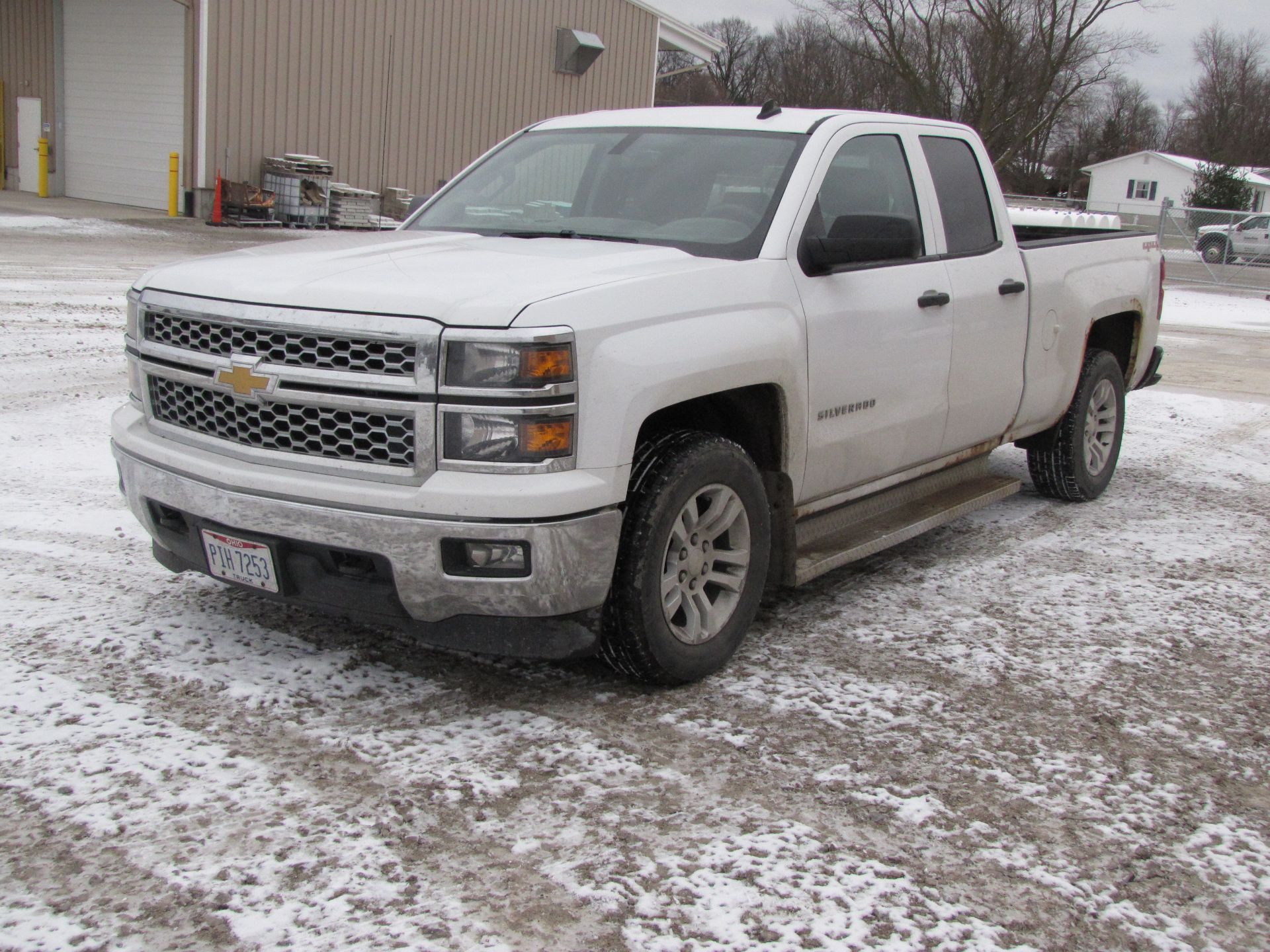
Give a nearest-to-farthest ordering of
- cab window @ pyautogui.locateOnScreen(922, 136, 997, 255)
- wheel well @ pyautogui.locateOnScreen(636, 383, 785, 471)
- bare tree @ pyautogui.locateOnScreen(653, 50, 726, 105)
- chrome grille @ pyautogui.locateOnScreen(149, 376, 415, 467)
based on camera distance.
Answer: chrome grille @ pyautogui.locateOnScreen(149, 376, 415, 467) → wheel well @ pyautogui.locateOnScreen(636, 383, 785, 471) → cab window @ pyautogui.locateOnScreen(922, 136, 997, 255) → bare tree @ pyautogui.locateOnScreen(653, 50, 726, 105)

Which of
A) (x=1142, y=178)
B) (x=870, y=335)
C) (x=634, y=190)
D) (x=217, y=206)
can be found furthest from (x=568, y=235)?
(x=1142, y=178)

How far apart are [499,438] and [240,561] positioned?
3.06 ft

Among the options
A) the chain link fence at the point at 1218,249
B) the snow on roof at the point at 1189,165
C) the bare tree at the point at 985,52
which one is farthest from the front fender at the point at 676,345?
the snow on roof at the point at 1189,165

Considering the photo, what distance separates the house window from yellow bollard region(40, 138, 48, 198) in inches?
2496

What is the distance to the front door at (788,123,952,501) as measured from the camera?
432 cm

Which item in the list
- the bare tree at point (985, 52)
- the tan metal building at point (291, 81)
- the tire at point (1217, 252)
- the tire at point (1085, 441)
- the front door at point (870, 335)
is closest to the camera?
the front door at point (870, 335)

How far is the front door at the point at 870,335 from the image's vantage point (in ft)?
14.2

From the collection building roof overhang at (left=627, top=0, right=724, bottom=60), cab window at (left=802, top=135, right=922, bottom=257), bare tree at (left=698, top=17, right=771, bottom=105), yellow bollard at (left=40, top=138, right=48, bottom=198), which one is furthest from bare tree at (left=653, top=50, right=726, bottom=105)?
cab window at (left=802, top=135, right=922, bottom=257)

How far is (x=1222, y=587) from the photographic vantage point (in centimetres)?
533

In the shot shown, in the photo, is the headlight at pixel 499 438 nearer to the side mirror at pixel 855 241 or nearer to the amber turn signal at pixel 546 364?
the amber turn signal at pixel 546 364

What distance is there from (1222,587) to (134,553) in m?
4.58

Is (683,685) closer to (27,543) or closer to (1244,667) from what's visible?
(1244,667)

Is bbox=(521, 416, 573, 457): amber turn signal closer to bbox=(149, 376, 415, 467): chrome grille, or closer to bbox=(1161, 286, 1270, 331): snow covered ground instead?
bbox=(149, 376, 415, 467): chrome grille

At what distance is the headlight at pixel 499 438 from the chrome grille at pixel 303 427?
12cm
